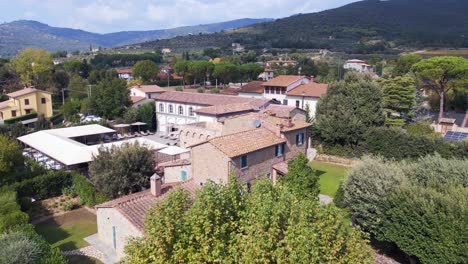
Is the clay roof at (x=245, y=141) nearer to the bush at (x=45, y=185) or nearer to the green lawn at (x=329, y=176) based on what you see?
the green lawn at (x=329, y=176)

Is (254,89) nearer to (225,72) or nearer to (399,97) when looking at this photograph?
(399,97)

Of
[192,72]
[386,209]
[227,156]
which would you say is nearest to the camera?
→ [386,209]

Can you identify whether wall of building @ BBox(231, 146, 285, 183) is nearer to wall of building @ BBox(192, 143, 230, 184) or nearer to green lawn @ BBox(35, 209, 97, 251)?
wall of building @ BBox(192, 143, 230, 184)

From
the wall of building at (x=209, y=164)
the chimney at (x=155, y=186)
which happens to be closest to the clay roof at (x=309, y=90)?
the wall of building at (x=209, y=164)

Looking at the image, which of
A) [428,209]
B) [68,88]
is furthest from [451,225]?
[68,88]

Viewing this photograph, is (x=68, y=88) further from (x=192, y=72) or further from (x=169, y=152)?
(x=169, y=152)
